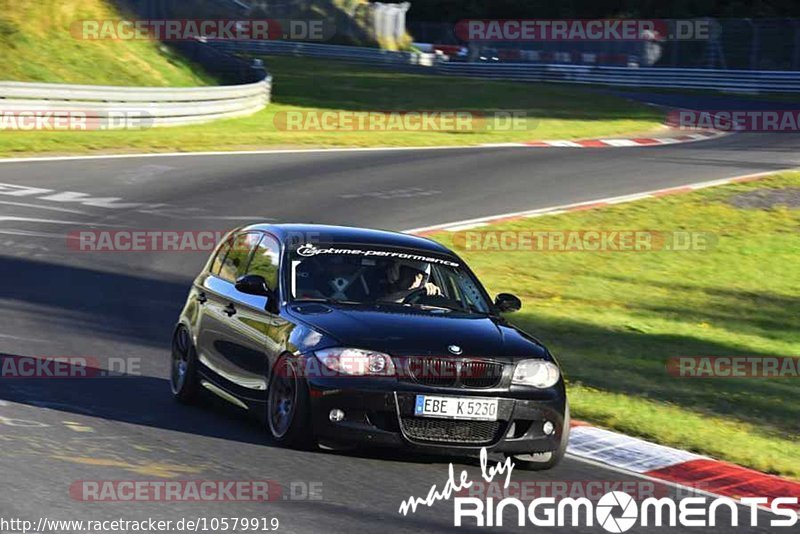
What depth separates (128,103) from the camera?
102 feet

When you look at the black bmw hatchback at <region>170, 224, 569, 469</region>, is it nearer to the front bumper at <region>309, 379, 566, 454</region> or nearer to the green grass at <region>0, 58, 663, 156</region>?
the front bumper at <region>309, 379, 566, 454</region>

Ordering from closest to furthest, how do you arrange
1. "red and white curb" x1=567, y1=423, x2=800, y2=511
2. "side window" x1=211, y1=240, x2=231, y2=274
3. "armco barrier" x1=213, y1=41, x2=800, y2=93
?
"red and white curb" x1=567, y1=423, x2=800, y2=511, "side window" x1=211, y1=240, x2=231, y2=274, "armco barrier" x1=213, y1=41, x2=800, y2=93

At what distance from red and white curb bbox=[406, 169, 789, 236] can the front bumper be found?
12.1m

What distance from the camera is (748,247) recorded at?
72.1 ft

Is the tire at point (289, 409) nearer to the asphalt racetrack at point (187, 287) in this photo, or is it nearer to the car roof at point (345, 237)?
the asphalt racetrack at point (187, 287)

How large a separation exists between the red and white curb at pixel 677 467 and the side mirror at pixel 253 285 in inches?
89.9

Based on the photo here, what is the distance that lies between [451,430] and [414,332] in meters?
0.66

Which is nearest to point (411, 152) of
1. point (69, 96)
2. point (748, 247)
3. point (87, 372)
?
point (69, 96)

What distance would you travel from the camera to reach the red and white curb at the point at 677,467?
29.8ft

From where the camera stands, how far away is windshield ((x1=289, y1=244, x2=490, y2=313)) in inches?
383

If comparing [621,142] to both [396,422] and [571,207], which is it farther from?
[396,422]

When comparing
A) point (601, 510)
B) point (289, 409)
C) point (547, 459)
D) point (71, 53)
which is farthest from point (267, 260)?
point (71, 53)

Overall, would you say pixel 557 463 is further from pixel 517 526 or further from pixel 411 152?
pixel 411 152

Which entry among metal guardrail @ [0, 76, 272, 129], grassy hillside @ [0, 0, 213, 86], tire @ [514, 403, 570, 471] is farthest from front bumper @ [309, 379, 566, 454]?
grassy hillside @ [0, 0, 213, 86]
